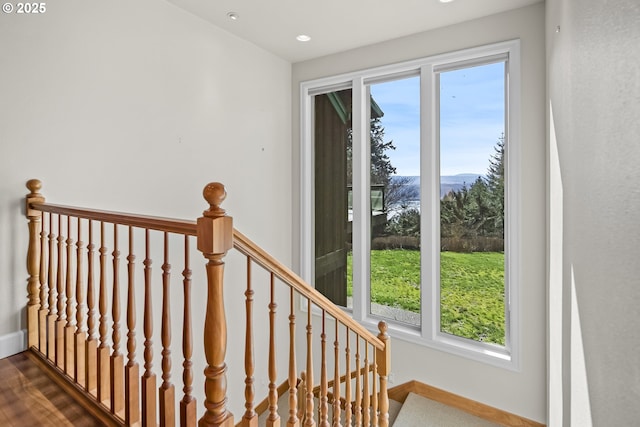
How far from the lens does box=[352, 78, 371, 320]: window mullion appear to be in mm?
3531

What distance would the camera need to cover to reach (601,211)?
3.03 feet

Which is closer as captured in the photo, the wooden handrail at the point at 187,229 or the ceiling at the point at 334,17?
the wooden handrail at the point at 187,229

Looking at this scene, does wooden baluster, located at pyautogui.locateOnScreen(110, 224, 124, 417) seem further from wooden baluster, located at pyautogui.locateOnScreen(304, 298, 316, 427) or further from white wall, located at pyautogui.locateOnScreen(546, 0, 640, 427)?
white wall, located at pyautogui.locateOnScreen(546, 0, 640, 427)

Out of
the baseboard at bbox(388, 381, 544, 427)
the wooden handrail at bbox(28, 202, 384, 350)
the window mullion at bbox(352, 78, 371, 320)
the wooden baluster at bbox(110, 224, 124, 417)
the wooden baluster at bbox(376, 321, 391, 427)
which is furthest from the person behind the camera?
the window mullion at bbox(352, 78, 371, 320)

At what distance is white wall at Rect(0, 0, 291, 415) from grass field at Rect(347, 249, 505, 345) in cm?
142

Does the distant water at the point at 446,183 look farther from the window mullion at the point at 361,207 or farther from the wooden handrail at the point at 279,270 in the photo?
the wooden handrail at the point at 279,270

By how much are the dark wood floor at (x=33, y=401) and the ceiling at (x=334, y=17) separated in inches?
98.4

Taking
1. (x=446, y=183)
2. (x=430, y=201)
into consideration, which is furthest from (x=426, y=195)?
(x=446, y=183)

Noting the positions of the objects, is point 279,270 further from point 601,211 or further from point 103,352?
point 601,211

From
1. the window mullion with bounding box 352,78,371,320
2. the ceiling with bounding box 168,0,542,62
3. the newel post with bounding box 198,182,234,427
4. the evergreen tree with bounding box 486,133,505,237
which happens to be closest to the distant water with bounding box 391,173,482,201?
the evergreen tree with bounding box 486,133,505,237

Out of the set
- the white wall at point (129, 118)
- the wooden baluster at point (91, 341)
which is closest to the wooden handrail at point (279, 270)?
the wooden baluster at point (91, 341)

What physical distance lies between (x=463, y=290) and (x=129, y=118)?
2988mm

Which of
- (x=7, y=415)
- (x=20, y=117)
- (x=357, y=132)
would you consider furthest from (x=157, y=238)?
(x=357, y=132)

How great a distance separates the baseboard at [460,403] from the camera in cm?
278
